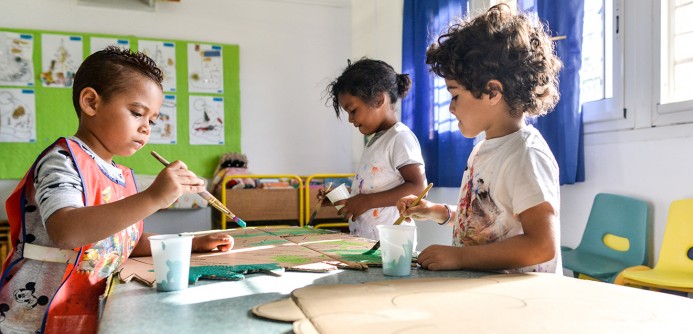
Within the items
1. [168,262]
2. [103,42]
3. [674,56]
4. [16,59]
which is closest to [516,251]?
[168,262]

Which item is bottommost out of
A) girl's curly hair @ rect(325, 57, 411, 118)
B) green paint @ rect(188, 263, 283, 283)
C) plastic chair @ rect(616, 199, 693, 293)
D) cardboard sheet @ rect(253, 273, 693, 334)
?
plastic chair @ rect(616, 199, 693, 293)

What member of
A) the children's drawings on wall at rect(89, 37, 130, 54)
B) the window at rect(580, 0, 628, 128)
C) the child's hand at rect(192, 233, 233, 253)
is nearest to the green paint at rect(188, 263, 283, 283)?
the child's hand at rect(192, 233, 233, 253)

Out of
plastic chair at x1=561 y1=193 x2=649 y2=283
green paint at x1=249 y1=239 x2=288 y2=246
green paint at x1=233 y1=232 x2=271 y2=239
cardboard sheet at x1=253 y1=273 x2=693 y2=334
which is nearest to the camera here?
cardboard sheet at x1=253 y1=273 x2=693 y2=334

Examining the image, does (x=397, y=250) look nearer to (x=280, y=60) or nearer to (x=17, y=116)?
(x=280, y=60)

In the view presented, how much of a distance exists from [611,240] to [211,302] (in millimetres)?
1690

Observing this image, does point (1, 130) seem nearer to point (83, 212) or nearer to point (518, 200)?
point (83, 212)

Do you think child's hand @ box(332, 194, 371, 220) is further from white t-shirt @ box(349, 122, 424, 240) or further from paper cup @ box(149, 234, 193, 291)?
paper cup @ box(149, 234, 193, 291)

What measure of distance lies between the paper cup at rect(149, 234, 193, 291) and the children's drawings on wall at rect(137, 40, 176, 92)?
10.4 feet

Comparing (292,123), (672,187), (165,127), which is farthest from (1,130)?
(672,187)

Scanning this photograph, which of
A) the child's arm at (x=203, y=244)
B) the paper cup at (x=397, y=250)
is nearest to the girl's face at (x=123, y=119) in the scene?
the child's arm at (x=203, y=244)

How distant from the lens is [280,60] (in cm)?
400

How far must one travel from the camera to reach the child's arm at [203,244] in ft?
3.78

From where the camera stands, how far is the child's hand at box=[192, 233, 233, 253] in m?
1.17

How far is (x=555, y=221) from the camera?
90 centimetres
